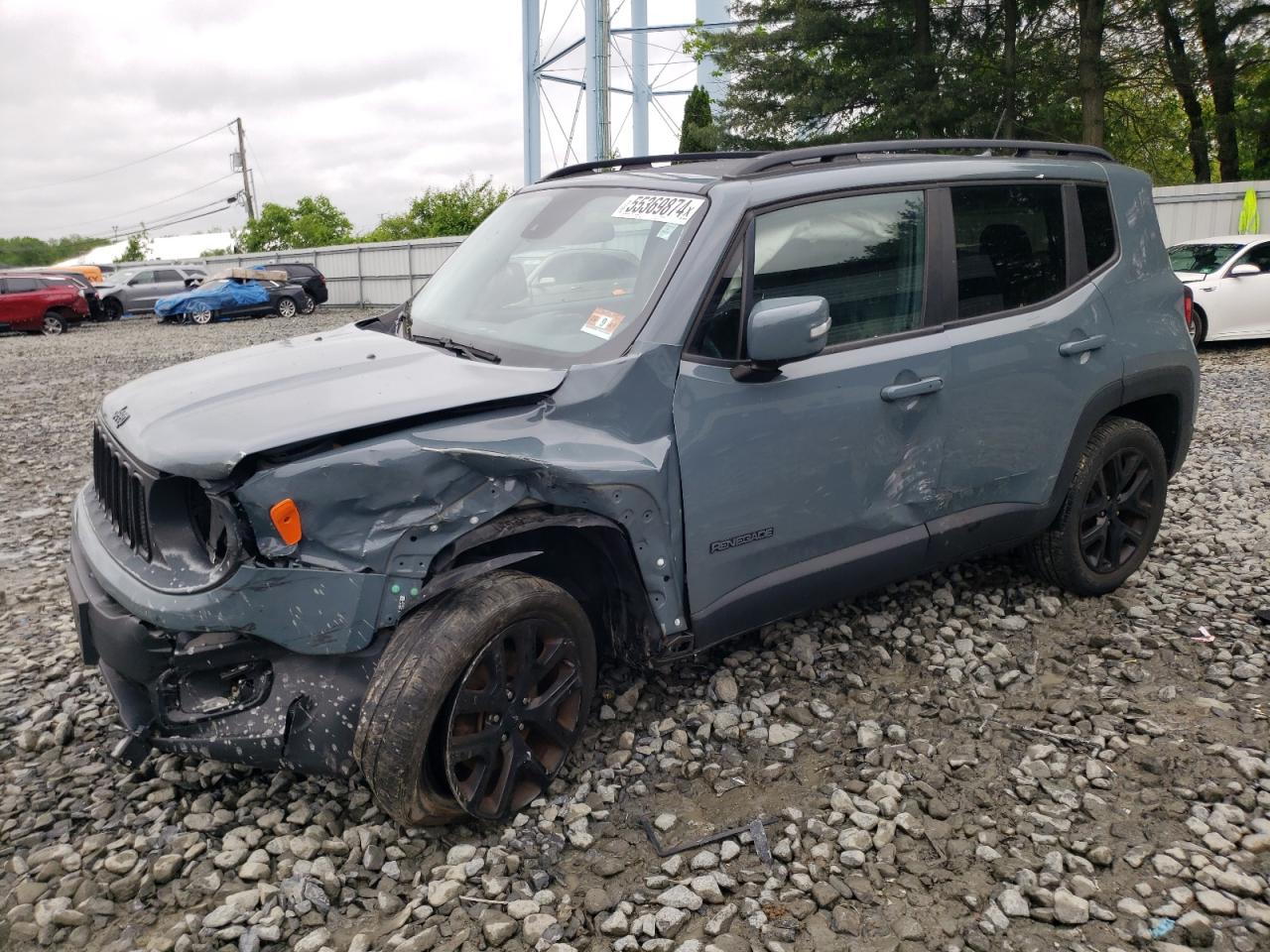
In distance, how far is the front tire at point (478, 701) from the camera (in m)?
2.70

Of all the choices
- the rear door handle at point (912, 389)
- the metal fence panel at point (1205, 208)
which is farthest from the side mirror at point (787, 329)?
the metal fence panel at point (1205, 208)

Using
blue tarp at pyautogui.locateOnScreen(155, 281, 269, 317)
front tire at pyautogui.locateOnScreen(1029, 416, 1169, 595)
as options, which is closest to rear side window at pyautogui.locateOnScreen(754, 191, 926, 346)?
front tire at pyautogui.locateOnScreen(1029, 416, 1169, 595)

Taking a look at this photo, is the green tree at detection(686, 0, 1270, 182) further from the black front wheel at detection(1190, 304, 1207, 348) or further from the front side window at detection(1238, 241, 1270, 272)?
the black front wheel at detection(1190, 304, 1207, 348)

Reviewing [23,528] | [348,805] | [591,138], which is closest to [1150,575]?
[348,805]

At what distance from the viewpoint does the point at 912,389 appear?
362 centimetres

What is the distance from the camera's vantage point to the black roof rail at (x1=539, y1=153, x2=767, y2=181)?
397cm

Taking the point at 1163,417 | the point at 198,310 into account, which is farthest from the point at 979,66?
the point at 198,310

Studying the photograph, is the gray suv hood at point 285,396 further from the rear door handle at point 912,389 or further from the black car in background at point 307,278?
the black car in background at point 307,278

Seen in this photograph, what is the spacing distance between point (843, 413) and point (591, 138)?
24281 mm

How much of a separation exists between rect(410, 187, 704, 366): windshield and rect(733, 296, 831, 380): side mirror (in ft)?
1.22

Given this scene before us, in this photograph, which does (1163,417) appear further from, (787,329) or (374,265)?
(374,265)

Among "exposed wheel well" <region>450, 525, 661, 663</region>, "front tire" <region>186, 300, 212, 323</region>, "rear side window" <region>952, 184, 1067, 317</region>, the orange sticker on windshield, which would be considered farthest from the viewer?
"front tire" <region>186, 300, 212, 323</region>

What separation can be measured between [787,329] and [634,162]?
55.1 inches

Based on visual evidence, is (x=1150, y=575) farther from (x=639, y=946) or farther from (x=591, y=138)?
(x=591, y=138)
